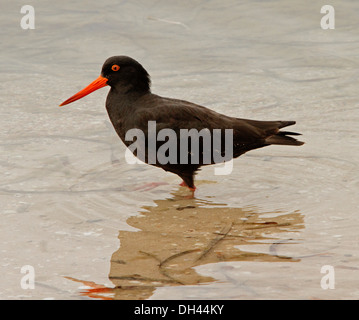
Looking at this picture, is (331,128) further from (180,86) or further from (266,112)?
(180,86)

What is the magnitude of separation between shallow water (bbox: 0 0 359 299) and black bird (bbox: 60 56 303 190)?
25 cm

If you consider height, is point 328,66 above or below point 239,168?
above

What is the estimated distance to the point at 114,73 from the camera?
617 cm

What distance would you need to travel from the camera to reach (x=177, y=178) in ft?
21.0

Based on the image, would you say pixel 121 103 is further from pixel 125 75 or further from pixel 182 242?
pixel 182 242

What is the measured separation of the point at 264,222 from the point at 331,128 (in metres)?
2.12

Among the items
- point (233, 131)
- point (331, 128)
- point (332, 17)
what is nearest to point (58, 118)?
point (233, 131)

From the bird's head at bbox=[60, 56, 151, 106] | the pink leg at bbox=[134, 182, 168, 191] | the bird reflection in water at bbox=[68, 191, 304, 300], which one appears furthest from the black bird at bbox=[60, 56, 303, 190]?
the bird reflection in water at bbox=[68, 191, 304, 300]

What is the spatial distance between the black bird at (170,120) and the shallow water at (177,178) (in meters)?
0.25

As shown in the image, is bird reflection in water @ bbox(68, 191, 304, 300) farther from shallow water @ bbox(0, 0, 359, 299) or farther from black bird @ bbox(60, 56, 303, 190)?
black bird @ bbox(60, 56, 303, 190)

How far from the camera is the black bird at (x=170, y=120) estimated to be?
5.84 meters
